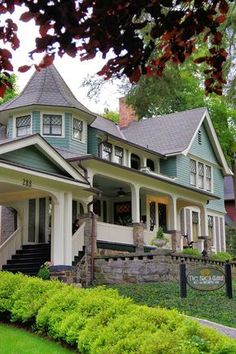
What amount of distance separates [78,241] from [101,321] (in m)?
10.1

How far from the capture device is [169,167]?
92.1 feet

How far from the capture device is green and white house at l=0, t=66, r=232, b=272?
Answer: 16562 mm

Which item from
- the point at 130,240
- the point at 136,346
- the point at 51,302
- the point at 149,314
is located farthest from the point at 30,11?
the point at 130,240

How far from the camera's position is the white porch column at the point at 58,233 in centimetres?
1648

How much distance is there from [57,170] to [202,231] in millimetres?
11942

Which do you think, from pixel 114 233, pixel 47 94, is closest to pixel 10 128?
pixel 47 94

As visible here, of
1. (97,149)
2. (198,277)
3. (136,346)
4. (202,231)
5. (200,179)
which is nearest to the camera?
(136,346)

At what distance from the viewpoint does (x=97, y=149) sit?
23016 millimetres

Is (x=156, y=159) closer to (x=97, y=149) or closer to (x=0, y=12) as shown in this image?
(x=97, y=149)

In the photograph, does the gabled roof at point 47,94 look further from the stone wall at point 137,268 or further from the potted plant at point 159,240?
the stone wall at point 137,268

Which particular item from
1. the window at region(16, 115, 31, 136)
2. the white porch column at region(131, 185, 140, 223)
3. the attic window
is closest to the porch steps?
the white porch column at region(131, 185, 140, 223)

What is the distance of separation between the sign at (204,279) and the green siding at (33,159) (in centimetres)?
519

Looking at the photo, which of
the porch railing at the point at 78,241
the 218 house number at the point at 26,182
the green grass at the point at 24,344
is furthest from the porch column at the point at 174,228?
the green grass at the point at 24,344

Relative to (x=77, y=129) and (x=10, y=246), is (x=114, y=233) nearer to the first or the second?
(x=10, y=246)
